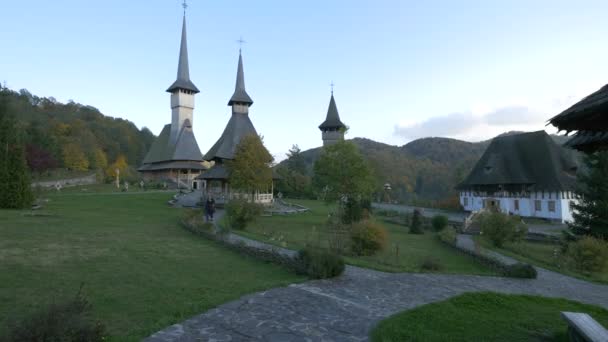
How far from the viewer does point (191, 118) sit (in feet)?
193

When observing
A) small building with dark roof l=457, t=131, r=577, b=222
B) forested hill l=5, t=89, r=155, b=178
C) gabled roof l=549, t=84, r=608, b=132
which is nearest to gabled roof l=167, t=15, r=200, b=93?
forested hill l=5, t=89, r=155, b=178

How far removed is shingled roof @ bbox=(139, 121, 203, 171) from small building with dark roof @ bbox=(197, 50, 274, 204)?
16180 mm

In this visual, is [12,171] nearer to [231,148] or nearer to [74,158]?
[231,148]

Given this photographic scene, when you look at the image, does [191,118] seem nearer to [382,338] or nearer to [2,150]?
[2,150]

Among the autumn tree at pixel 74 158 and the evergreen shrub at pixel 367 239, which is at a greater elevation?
the autumn tree at pixel 74 158

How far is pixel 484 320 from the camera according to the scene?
715 cm

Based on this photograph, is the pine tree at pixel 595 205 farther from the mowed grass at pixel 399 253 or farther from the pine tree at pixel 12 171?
the pine tree at pixel 12 171

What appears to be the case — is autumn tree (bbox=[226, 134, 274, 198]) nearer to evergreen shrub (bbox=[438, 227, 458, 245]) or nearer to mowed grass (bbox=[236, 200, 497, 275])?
mowed grass (bbox=[236, 200, 497, 275])

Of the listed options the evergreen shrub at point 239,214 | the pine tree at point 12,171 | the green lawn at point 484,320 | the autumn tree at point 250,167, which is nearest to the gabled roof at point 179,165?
the autumn tree at point 250,167

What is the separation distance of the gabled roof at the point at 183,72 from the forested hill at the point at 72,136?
673 inches

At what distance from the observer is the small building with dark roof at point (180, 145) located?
177 feet

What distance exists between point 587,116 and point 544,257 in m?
18.5

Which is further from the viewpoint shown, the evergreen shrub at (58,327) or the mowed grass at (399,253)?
the mowed grass at (399,253)

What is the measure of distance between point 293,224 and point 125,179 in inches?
1576
